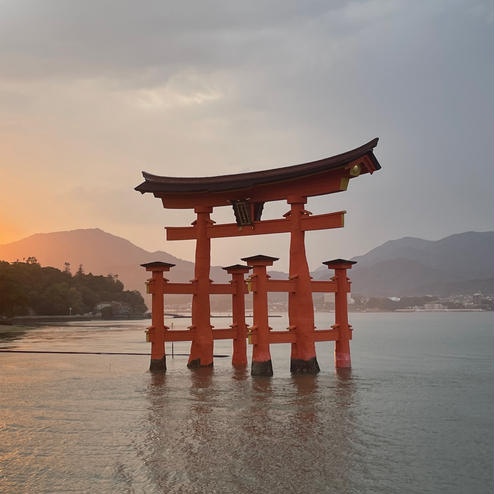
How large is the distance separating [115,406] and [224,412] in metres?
3.72

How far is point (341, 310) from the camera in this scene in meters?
22.8

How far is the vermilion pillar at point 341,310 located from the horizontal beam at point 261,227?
2672 mm

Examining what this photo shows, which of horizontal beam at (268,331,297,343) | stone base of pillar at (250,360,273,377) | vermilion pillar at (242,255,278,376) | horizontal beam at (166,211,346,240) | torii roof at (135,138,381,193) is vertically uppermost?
torii roof at (135,138,381,193)

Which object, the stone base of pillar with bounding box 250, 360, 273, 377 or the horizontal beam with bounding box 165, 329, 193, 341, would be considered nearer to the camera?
the stone base of pillar with bounding box 250, 360, 273, 377

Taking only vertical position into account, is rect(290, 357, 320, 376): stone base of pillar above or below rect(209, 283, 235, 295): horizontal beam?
below

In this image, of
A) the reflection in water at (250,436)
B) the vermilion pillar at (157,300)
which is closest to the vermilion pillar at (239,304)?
the vermilion pillar at (157,300)

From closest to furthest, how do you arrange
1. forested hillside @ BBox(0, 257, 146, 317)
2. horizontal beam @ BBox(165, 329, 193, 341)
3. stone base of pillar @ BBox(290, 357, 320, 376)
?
stone base of pillar @ BBox(290, 357, 320, 376) → horizontal beam @ BBox(165, 329, 193, 341) → forested hillside @ BBox(0, 257, 146, 317)

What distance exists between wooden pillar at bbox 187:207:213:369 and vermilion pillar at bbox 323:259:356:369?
18.0ft

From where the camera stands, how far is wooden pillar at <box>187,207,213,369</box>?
77.3 feet

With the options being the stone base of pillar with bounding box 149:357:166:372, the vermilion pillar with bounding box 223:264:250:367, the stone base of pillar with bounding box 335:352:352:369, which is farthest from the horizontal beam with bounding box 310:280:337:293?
the stone base of pillar with bounding box 149:357:166:372

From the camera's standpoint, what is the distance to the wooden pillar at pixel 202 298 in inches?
928

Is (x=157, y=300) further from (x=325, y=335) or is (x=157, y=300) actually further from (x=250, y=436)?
(x=250, y=436)

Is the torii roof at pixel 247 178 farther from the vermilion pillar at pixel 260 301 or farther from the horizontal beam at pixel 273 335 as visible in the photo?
the horizontal beam at pixel 273 335

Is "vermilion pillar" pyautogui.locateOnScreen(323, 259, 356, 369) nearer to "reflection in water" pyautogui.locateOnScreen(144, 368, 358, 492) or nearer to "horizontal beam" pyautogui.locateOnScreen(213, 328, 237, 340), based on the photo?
"reflection in water" pyautogui.locateOnScreen(144, 368, 358, 492)
